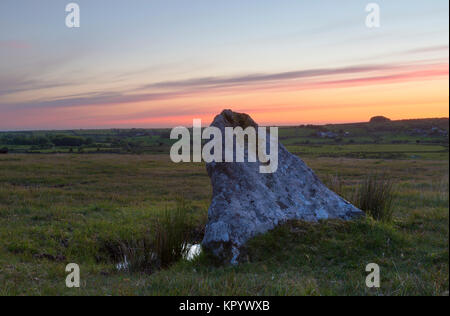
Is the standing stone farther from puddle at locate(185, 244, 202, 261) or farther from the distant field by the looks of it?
the distant field

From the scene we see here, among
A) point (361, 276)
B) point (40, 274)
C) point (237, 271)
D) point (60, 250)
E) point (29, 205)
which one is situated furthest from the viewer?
point (29, 205)

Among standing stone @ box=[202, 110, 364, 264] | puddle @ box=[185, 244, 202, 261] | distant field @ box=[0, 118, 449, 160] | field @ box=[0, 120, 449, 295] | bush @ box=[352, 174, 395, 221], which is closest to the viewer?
field @ box=[0, 120, 449, 295]

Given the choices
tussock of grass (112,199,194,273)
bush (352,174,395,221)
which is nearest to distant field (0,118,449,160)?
bush (352,174,395,221)

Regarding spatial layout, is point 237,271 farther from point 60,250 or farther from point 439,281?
point 60,250

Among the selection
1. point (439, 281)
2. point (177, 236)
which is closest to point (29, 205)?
point (177, 236)

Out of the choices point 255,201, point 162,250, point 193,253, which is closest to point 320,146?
point 255,201

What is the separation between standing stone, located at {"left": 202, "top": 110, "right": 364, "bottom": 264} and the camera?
691 centimetres

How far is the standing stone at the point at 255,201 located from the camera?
6.91 meters

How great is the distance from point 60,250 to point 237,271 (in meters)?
4.89

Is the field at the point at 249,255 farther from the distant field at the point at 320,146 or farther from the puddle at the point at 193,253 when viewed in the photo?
the distant field at the point at 320,146

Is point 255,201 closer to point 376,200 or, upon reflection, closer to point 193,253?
point 193,253

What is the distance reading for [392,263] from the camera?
6273 mm

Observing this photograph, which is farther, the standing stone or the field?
the standing stone

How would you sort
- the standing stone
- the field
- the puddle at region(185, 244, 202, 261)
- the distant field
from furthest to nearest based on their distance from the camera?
the distant field
the standing stone
the puddle at region(185, 244, 202, 261)
the field
